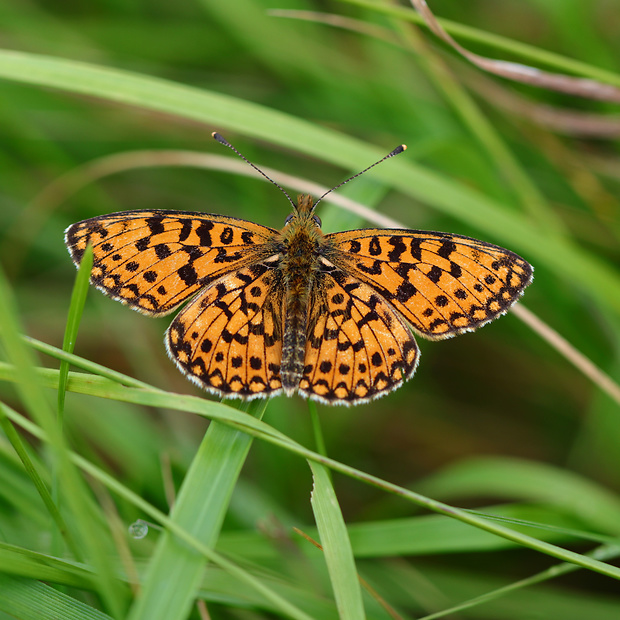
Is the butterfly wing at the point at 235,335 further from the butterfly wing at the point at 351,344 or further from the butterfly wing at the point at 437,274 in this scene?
the butterfly wing at the point at 437,274

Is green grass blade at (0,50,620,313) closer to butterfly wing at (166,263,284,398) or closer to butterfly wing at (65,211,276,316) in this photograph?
butterfly wing at (65,211,276,316)

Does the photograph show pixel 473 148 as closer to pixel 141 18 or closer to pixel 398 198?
pixel 398 198

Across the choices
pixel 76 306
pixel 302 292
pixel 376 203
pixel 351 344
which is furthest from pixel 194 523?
pixel 376 203

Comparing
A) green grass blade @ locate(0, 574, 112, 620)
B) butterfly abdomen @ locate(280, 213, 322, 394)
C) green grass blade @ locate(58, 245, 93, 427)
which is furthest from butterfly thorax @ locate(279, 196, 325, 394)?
green grass blade @ locate(0, 574, 112, 620)

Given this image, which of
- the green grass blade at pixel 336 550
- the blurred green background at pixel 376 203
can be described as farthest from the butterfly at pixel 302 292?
the blurred green background at pixel 376 203

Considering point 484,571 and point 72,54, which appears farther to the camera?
point 72,54

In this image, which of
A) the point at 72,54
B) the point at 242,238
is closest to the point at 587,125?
the point at 242,238
